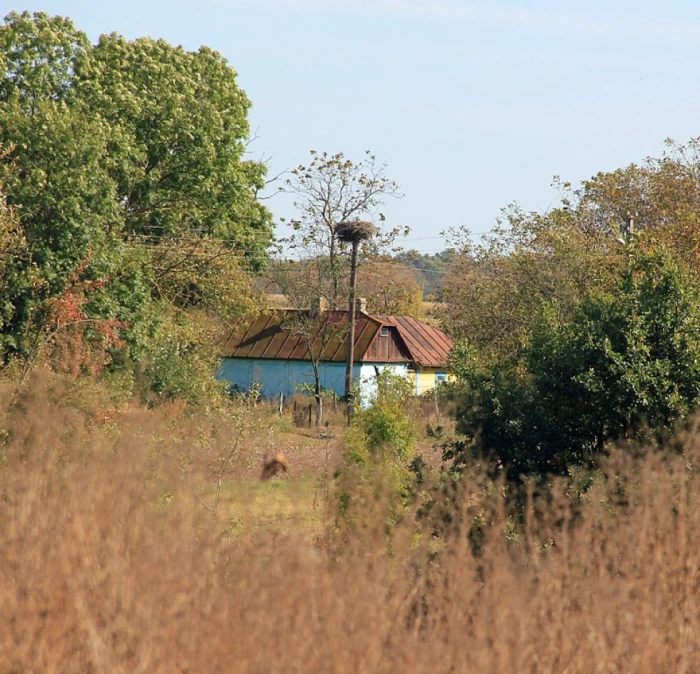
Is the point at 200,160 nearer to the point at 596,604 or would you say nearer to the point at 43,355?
the point at 43,355

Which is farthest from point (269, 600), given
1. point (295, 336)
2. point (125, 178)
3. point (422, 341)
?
point (422, 341)

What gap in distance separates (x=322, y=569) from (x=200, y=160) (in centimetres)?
2932

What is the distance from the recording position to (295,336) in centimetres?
4972

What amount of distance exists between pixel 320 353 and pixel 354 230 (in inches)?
234

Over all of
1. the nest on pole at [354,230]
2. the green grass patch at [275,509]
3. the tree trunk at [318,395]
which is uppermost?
the nest on pole at [354,230]

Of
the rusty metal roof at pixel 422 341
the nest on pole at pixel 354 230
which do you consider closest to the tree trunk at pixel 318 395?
the rusty metal roof at pixel 422 341

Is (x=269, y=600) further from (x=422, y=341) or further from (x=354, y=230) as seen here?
(x=422, y=341)

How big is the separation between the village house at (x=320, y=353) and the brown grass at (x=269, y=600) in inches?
1606

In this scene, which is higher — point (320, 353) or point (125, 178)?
point (125, 178)

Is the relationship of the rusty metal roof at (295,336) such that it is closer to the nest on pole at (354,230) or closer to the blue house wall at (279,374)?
the blue house wall at (279,374)

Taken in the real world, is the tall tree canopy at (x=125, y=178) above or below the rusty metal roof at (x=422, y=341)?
above

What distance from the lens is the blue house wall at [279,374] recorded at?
159 feet

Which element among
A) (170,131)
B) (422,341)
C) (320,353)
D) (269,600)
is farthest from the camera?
(422,341)

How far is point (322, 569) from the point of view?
4.31m
